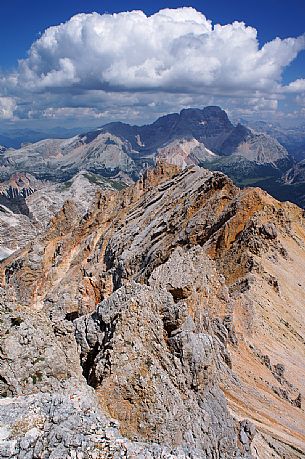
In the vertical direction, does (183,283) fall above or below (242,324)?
above

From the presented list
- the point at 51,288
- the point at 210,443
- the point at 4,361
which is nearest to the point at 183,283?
the point at 210,443

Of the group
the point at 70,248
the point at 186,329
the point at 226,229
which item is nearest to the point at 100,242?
the point at 70,248

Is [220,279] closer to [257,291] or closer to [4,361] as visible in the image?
[257,291]

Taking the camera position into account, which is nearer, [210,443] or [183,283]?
[210,443]

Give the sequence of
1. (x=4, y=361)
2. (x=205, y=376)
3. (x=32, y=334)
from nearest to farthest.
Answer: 1. (x=4, y=361)
2. (x=32, y=334)
3. (x=205, y=376)

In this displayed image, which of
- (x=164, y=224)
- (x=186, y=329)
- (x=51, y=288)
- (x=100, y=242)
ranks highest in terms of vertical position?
(x=186, y=329)

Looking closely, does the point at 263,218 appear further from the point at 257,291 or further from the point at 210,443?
the point at 210,443

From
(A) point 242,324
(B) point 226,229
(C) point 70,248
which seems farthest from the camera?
(C) point 70,248
